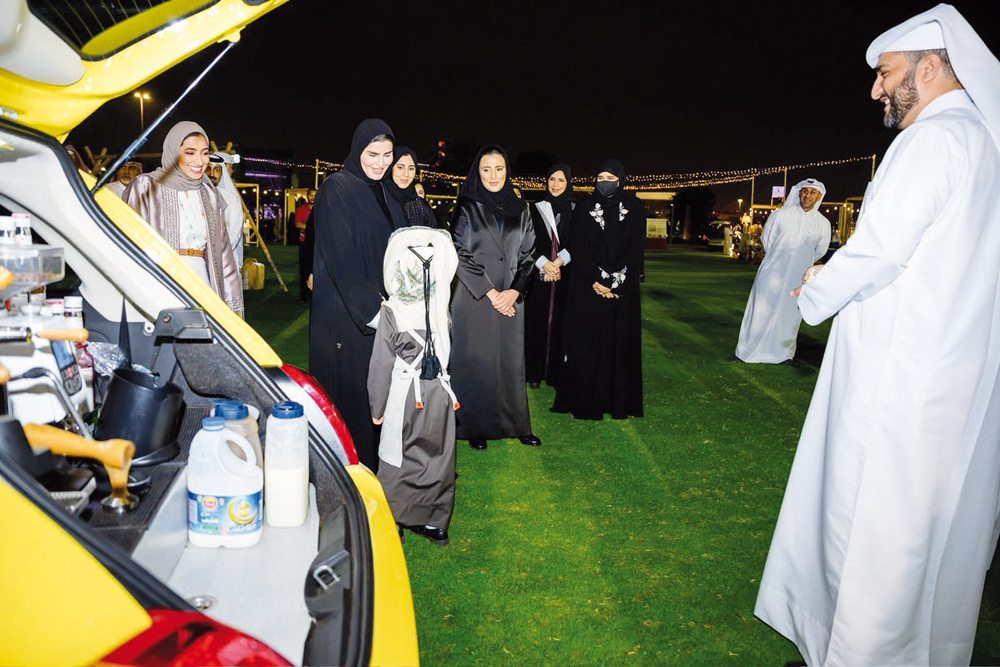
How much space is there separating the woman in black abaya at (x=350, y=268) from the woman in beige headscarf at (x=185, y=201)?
871mm

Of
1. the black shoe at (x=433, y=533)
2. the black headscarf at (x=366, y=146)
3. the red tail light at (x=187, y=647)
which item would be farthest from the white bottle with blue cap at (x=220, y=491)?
the black headscarf at (x=366, y=146)

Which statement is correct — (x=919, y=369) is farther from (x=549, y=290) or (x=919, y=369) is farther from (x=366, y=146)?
(x=549, y=290)

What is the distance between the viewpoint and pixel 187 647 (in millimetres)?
978

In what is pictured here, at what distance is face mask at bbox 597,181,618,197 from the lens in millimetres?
5727

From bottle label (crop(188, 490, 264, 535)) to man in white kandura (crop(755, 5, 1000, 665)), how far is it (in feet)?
6.54

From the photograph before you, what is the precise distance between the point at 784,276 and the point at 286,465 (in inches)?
309

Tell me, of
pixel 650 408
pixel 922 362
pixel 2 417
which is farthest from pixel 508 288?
pixel 2 417

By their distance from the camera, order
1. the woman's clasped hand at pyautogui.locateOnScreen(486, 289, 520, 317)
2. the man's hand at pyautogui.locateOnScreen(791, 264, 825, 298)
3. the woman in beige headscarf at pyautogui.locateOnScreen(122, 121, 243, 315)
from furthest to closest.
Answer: the woman's clasped hand at pyautogui.locateOnScreen(486, 289, 520, 317) < the woman in beige headscarf at pyautogui.locateOnScreen(122, 121, 243, 315) < the man's hand at pyautogui.locateOnScreen(791, 264, 825, 298)

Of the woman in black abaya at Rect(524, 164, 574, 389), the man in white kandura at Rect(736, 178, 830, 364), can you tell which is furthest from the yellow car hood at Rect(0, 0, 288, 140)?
the man in white kandura at Rect(736, 178, 830, 364)

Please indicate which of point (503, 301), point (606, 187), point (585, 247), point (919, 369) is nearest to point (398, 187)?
point (503, 301)

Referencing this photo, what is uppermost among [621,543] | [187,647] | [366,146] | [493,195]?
[366,146]

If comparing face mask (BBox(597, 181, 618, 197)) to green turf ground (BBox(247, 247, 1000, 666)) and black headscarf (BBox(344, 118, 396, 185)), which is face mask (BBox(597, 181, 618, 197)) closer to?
green turf ground (BBox(247, 247, 1000, 666))

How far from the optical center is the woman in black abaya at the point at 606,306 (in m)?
5.69

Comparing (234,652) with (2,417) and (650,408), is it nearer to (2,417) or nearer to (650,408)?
(2,417)
